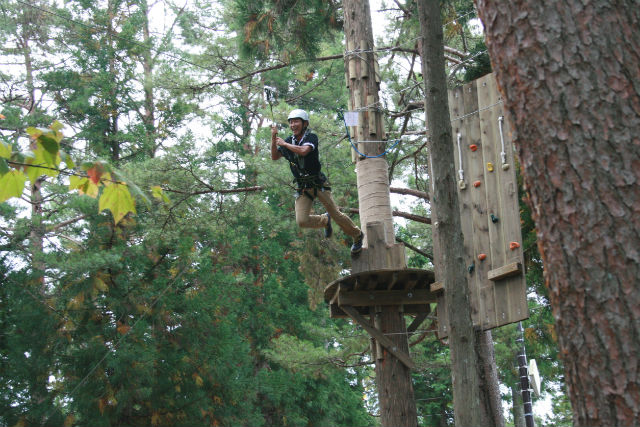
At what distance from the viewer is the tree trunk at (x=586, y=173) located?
8.07 feet

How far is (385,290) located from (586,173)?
687cm

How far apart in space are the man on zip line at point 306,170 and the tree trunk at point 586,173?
5.54 m

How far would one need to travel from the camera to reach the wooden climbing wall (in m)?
7.50

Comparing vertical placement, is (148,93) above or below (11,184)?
above

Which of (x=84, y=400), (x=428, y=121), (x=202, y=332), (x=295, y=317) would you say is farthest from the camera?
(x=295, y=317)

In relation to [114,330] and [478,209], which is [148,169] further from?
[478,209]

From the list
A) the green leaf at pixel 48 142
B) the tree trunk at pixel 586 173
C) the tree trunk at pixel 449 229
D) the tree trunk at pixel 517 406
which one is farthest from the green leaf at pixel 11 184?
the tree trunk at pixel 517 406

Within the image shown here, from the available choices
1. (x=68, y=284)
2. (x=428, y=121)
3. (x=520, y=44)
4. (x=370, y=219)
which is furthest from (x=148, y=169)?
(x=520, y=44)

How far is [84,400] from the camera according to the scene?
39.8 ft

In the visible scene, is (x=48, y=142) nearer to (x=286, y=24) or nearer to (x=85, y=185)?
(x=85, y=185)

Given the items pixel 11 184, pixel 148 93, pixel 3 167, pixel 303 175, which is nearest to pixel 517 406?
pixel 148 93

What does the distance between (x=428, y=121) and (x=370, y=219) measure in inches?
157

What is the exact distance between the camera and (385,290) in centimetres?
936

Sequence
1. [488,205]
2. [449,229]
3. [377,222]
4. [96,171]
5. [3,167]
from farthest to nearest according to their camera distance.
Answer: [377,222] < [488,205] < [449,229] < [96,171] < [3,167]
